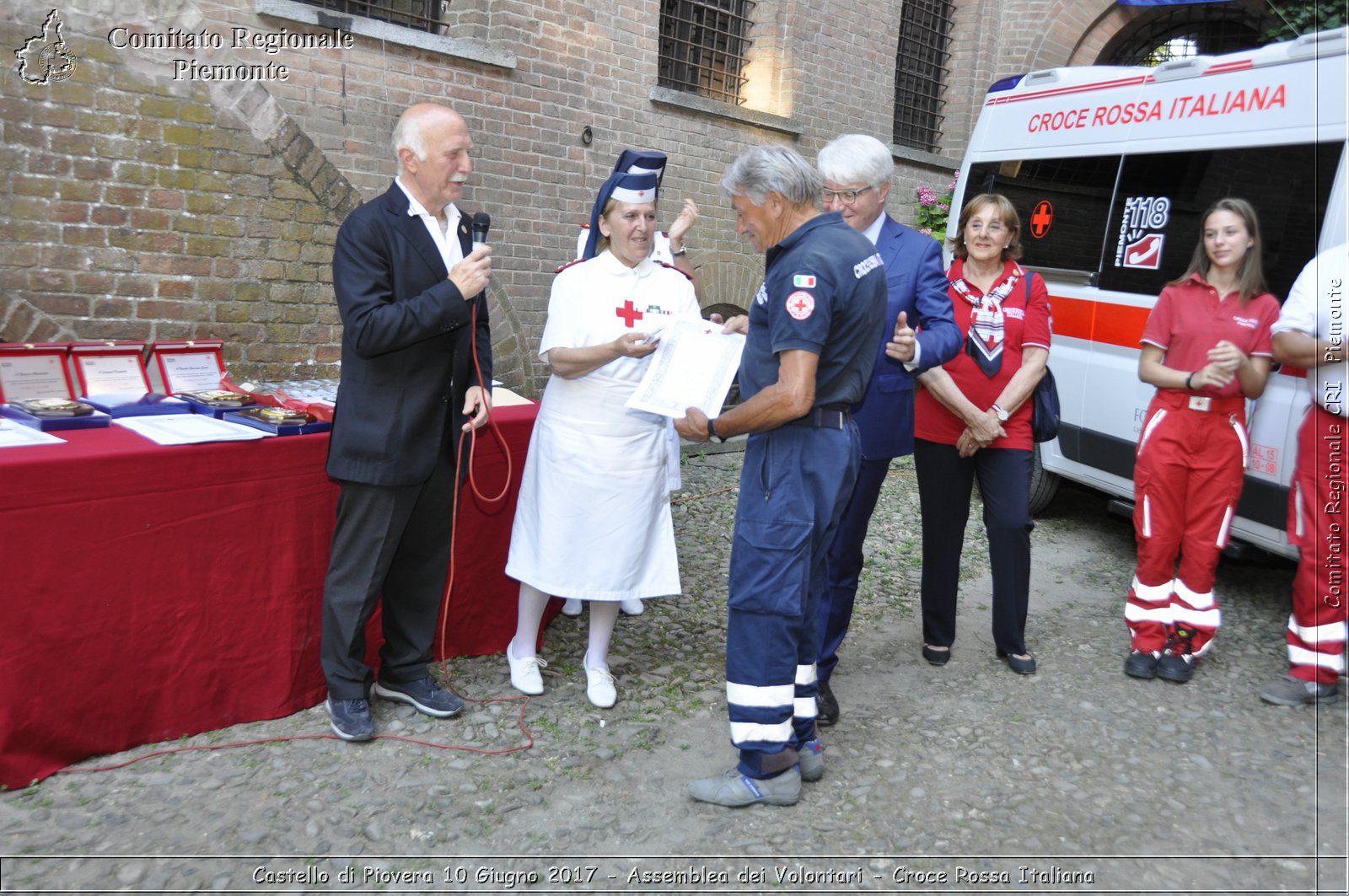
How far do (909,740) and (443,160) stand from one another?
2598mm

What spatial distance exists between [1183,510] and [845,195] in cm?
206

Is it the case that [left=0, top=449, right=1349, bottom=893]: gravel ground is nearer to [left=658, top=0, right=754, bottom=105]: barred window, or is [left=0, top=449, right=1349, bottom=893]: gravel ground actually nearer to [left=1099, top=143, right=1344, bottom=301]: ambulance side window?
[left=1099, top=143, right=1344, bottom=301]: ambulance side window

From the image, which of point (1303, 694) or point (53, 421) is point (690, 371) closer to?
point (53, 421)

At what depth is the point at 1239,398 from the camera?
13.5 ft

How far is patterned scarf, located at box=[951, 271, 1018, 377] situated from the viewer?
13.6 ft

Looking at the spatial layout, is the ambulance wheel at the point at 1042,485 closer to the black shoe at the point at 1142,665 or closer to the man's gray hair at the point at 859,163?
the black shoe at the point at 1142,665

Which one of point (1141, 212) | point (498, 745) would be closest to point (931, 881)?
point (498, 745)

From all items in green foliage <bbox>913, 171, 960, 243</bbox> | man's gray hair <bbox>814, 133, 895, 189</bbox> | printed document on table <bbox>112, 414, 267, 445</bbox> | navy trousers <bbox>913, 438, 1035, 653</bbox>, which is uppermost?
green foliage <bbox>913, 171, 960, 243</bbox>

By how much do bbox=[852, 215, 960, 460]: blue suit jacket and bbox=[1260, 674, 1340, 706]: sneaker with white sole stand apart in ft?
5.95

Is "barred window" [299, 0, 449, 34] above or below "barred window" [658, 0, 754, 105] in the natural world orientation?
below

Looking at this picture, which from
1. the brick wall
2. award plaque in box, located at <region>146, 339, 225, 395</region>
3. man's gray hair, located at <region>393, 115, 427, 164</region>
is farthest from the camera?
the brick wall

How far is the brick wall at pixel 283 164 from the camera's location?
521 cm

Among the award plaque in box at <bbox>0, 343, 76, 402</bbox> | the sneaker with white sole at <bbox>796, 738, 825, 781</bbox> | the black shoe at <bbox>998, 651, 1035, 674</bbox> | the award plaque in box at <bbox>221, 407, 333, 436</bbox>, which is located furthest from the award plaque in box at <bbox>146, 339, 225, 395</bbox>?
the black shoe at <bbox>998, 651, 1035, 674</bbox>

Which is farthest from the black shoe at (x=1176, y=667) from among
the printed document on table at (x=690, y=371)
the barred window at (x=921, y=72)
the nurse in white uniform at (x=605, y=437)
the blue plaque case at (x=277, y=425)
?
the barred window at (x=921, y=72)
